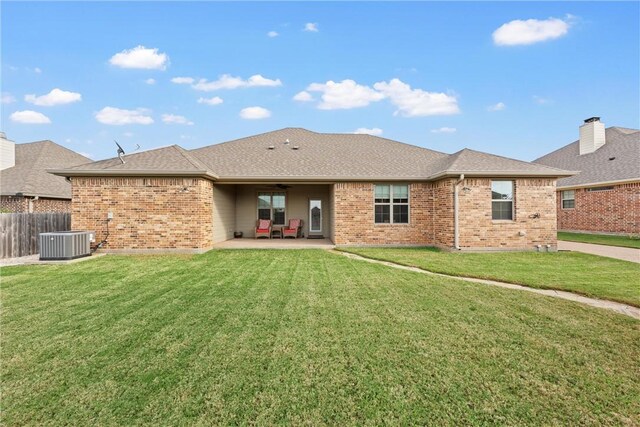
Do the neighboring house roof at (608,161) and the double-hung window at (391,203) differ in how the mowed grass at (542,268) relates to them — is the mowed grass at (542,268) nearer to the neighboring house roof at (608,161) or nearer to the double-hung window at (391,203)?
the double-hung window at (391,203)

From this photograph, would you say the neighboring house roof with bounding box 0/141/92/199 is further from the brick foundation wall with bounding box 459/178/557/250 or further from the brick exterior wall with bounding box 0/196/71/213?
the brick foundation wall with bounding box 459/178/557/250

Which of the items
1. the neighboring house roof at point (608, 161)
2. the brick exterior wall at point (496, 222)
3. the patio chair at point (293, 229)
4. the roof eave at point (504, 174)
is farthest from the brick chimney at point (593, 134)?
the patio chair at point (293, 229)

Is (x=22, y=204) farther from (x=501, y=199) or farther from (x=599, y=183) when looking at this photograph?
(x=599, y=183)

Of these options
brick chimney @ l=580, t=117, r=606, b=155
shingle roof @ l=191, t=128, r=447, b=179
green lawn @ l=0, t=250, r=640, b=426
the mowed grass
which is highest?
brick chimney @ l=580, t=117, r=606, b=155

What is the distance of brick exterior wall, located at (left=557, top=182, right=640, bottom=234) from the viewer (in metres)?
15.0

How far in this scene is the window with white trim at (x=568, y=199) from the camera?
1841cm

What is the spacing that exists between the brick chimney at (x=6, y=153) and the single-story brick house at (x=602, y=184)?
29.7m

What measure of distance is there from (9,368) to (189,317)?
6.13ft

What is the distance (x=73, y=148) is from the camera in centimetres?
2116

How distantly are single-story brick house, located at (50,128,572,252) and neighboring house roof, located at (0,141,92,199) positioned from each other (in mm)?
7075

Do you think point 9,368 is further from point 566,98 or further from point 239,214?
point 566,98

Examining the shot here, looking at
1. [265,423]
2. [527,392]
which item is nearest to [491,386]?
[527,392]

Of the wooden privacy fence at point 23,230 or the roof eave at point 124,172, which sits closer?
the wooden privacy fence at point 23,230

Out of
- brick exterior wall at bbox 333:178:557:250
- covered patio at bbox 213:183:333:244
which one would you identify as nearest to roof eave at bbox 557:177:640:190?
brick exterior wall at bbox 333:178:557:250
